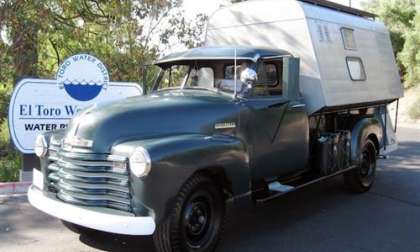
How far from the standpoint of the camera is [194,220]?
4906 mm

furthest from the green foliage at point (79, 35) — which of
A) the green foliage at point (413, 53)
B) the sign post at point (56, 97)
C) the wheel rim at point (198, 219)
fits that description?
the green foliage at point (413, 53)

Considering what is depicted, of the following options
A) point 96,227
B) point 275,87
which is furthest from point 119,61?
point 96,227

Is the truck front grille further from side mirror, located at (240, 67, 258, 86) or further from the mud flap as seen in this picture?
the mud flap

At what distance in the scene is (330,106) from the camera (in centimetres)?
703

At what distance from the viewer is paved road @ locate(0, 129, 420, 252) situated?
17.8 feet

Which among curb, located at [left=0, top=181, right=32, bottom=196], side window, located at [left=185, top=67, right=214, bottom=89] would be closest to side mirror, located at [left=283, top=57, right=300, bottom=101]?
side window, located at [left=185, top=67, right=214, bottom=89]

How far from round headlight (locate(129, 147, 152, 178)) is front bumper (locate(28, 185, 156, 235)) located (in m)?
0.37

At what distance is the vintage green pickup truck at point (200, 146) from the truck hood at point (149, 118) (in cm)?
1

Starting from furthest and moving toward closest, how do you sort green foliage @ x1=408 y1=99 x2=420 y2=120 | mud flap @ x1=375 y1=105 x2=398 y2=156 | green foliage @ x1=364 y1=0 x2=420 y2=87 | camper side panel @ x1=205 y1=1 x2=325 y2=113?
1. green foliage @ x1=364 y1=0 x2=420 y2=87
2. green foliage @ x1=408 y1=99 x2=420 y2=120
3. mud flap @ x1=375 y1=105 x2=398 y2=156
4. camper side panel @ x1=205 y1=1 x2=325 y2=113

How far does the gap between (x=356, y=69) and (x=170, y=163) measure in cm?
466

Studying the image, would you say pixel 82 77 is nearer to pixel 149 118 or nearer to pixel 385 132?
pixel 149 118

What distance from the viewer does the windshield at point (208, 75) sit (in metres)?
5.94

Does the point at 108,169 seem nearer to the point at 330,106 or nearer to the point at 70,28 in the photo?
the point at 330,106

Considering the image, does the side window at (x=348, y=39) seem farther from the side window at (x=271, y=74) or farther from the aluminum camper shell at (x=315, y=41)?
the side window at (x=271, y=74)
